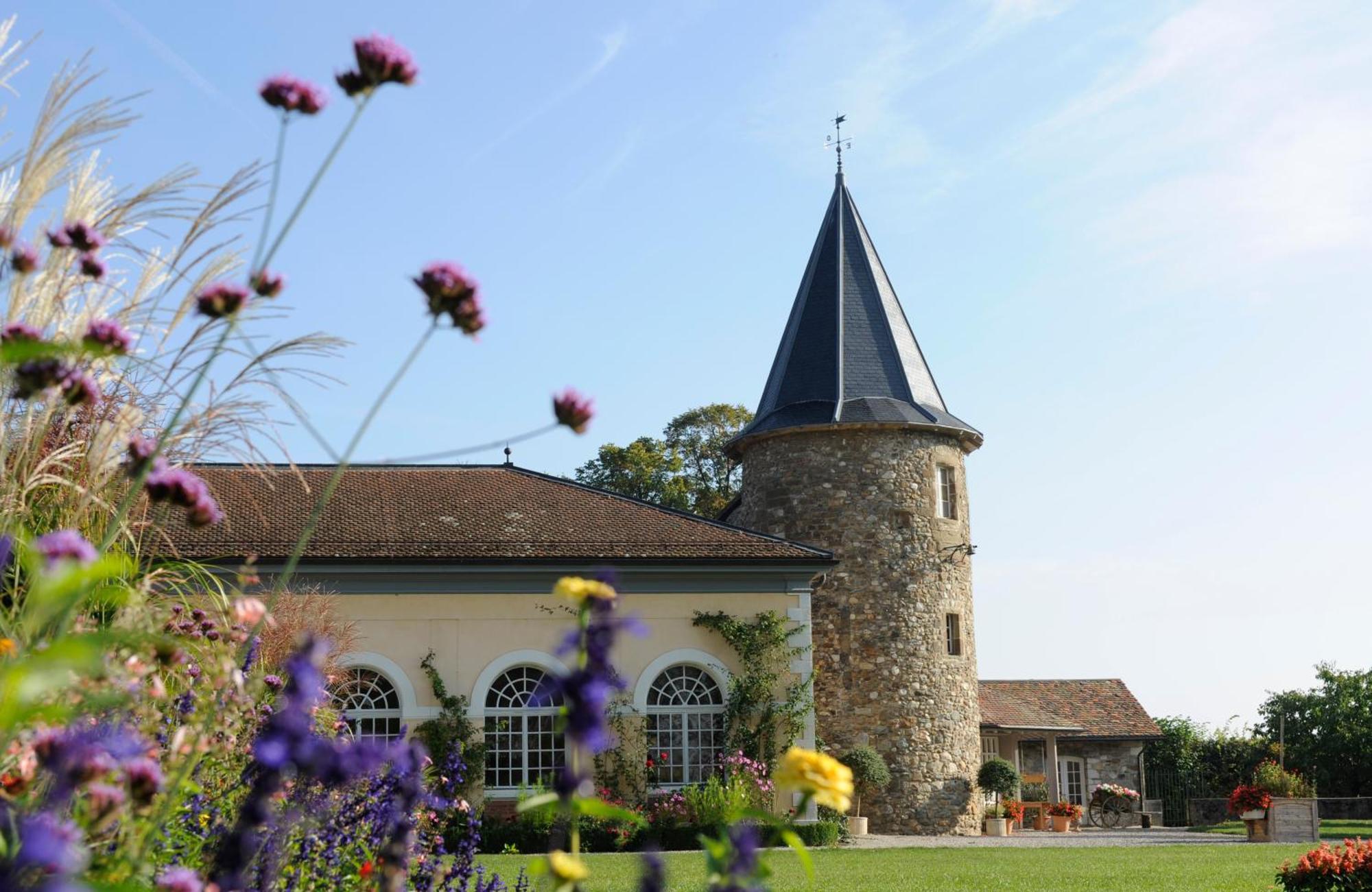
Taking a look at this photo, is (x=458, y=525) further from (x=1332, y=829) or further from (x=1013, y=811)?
(x=1332, y=829)

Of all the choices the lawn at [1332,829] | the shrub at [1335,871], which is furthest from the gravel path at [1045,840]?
the shrub at [1335,871]

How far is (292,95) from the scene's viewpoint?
272 cm

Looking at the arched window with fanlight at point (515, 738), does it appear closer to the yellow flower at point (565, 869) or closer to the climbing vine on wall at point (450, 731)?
the climbing vine on wall at point (450, 731)

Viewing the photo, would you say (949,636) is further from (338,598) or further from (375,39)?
(375,39)

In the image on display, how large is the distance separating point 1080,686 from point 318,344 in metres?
31.4

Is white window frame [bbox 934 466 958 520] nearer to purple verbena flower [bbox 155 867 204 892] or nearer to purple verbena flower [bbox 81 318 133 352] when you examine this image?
purple verbena flower [bbox 81 318 133 352]

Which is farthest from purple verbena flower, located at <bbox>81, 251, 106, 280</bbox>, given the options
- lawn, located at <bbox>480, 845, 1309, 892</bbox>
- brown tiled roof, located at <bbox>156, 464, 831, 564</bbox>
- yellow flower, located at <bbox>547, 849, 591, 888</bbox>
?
brown tiled roof, located at <bbox>156, 464, 831, 564</bbox>

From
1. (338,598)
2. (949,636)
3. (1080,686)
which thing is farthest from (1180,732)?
(338,598)

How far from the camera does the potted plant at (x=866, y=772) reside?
2075cm

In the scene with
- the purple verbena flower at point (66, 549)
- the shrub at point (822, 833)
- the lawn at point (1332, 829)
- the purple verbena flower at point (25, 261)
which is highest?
the purple verbena flower at point (25, 261)

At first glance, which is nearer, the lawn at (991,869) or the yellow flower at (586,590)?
the yellow flower at (586,590)

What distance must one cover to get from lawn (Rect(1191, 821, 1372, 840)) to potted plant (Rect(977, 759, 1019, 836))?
3.97 m

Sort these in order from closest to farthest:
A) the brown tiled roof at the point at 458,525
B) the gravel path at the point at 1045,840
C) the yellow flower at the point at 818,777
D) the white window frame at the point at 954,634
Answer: the yellow flower at the point at 818,777, the brown tiled roof at the point at 458,525, the gravel path at the point at 1045,840, the white window frame at the point at 954,634

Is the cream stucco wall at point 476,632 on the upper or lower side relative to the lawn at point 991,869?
upper
